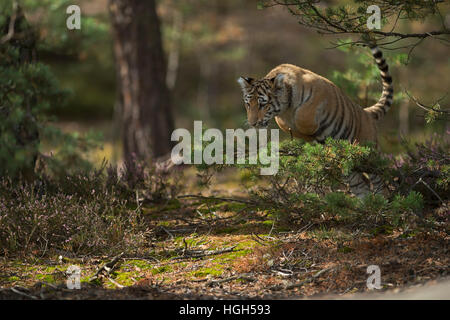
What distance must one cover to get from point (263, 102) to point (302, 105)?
18.1 inches

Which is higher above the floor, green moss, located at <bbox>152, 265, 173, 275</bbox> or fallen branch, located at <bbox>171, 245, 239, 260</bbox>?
fallen branch, located at <bbox>171, 245, 239, 260</bbox>

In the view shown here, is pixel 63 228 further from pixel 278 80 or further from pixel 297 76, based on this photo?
pixel 297 76

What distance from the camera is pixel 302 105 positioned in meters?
6.15

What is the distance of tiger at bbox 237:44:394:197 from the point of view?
6.12 m

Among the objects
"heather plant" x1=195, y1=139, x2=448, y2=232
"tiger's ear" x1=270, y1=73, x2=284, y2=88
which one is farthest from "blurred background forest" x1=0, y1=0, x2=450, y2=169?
"heather plant" x1=195, y1=139, x2=448, y2=232

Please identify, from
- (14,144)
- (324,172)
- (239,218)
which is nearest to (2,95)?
(14,144)

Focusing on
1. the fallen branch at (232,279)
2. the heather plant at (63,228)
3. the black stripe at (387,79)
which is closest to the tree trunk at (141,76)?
the heather plant at (63,228)

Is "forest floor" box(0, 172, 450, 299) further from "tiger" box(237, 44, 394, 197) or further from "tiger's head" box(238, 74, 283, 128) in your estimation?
"tiger's head" box(238, 74, 283, 128)

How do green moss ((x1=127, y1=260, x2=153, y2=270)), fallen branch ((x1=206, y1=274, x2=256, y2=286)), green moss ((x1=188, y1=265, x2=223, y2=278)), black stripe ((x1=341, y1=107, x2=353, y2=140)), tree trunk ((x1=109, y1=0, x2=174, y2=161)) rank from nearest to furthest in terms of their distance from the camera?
fallen branch ((x1=206, y1=274, x2=256, y2=286))
green moss ((x1=188, y1=265, x2=223, y2=278))
green moss ((x1=127, y1=260, x2=153, y2=270))
black stripe ((x1=341, y1=107, x2=353, y2=140))
tree trunk ((x1=109, y1=0, x2=174, y2=161))

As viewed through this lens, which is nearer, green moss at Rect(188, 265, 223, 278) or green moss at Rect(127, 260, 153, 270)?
green moss at Rect(188, 265, 223, 278)

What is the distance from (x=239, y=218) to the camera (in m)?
6.55

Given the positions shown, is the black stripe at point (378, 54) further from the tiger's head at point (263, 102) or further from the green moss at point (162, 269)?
the green moss at point (162, 269)

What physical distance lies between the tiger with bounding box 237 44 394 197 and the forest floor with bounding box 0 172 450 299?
3.69 ft

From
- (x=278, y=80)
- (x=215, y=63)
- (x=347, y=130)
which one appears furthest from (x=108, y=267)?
(x=215, y=63)
